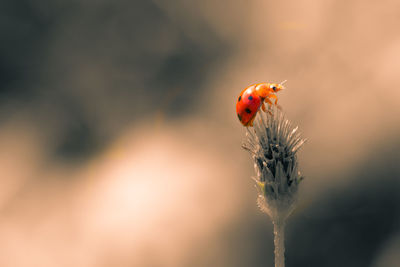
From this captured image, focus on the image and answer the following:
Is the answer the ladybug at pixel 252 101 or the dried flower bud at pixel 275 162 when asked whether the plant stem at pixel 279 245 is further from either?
the ladybug at pixel 252 101

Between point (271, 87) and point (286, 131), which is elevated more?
point (271, 87)

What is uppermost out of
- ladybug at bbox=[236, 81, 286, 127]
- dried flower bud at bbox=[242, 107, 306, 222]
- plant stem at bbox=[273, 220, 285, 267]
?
ladybug at bbox=[236, 81, 286, 127]

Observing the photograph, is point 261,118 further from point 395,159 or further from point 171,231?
point 171,231

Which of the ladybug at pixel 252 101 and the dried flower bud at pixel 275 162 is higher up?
the ladybug at pixel 252 101

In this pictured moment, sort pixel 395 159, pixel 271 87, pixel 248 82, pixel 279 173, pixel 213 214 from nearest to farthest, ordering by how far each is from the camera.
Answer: pixel 279 173
pixel 271 87
pixel 395 159
pixel 213 214
pixel 248 82

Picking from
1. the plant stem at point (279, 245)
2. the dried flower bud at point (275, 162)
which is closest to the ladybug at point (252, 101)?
the dried flower bud at point (275, 162)

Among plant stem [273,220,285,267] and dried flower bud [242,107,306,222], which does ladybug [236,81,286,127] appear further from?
plant stem [273,220,285,267]

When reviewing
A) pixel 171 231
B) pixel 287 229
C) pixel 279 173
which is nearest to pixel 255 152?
pixel 279 173

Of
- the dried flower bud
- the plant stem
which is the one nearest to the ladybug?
the dried flower bud
